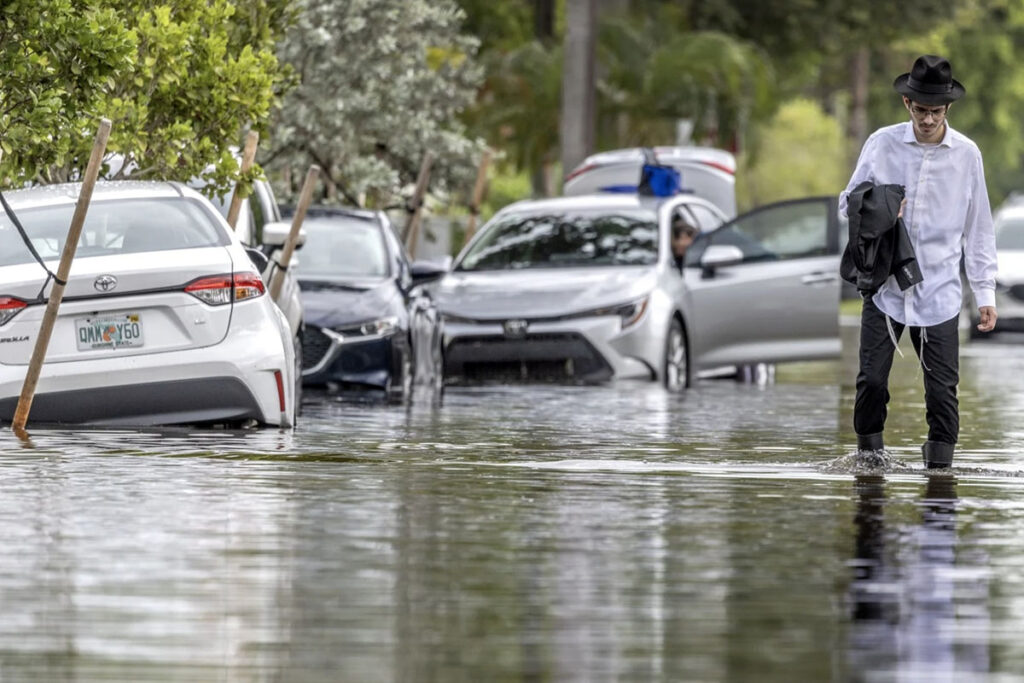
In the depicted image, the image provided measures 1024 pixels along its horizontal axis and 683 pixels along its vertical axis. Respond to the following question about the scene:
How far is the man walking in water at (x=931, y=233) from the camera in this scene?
41.8 ft

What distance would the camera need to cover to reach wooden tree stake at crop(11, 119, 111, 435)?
46.4ft

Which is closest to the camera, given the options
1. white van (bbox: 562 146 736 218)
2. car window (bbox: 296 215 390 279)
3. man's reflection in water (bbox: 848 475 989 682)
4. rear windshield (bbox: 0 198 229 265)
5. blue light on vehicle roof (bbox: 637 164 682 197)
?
man's reflection in water (bbox: 848 475 989 682)

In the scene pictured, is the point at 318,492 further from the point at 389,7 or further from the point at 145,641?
the point at 389,7

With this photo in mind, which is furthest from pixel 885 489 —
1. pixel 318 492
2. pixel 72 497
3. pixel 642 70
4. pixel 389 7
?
pixel 642 70

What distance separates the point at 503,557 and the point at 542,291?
1199cm

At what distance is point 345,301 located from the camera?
20062 mm

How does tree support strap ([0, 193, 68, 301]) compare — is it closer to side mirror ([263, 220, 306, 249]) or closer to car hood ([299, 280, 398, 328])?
side mirror ([263, 220, 306, 249])

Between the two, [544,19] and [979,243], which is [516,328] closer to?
[979,243]

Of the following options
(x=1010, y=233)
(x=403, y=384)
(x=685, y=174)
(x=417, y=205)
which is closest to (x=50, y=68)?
(x=403, y=384)

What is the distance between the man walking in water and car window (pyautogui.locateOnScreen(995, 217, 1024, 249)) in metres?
23.8

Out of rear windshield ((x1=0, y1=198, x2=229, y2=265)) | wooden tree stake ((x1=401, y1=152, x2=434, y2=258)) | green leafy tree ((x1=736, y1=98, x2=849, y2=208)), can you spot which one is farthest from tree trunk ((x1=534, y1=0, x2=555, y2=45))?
rear windshield ((x1=0, y1=198, x2=229, y2=265))

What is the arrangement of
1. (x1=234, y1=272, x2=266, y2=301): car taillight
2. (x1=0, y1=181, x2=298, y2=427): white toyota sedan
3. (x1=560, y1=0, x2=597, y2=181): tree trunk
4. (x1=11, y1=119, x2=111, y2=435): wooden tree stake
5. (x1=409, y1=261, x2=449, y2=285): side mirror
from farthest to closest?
1. (x1=560, y1=0, x2=597, y2=181): tree trunk
2. (x1=409, y1=261, x2=449, y2=285): side mirror
3. (x1=234, y1=272, x2=266, y2=301): car taillight
4. (x1=0, y1=181, x2=298, y2=427): white toyota sedan
5. (x1=11, y1=119, x2=111, y2=435): wooden tree stake

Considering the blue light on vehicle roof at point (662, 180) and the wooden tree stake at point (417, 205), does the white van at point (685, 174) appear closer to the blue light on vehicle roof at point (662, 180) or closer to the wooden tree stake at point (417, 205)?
the wooden tree stake at point (417, 205)

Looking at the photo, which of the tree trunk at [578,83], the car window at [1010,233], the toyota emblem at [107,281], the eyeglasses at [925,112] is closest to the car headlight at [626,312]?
the toyota emblem at [107,281]
